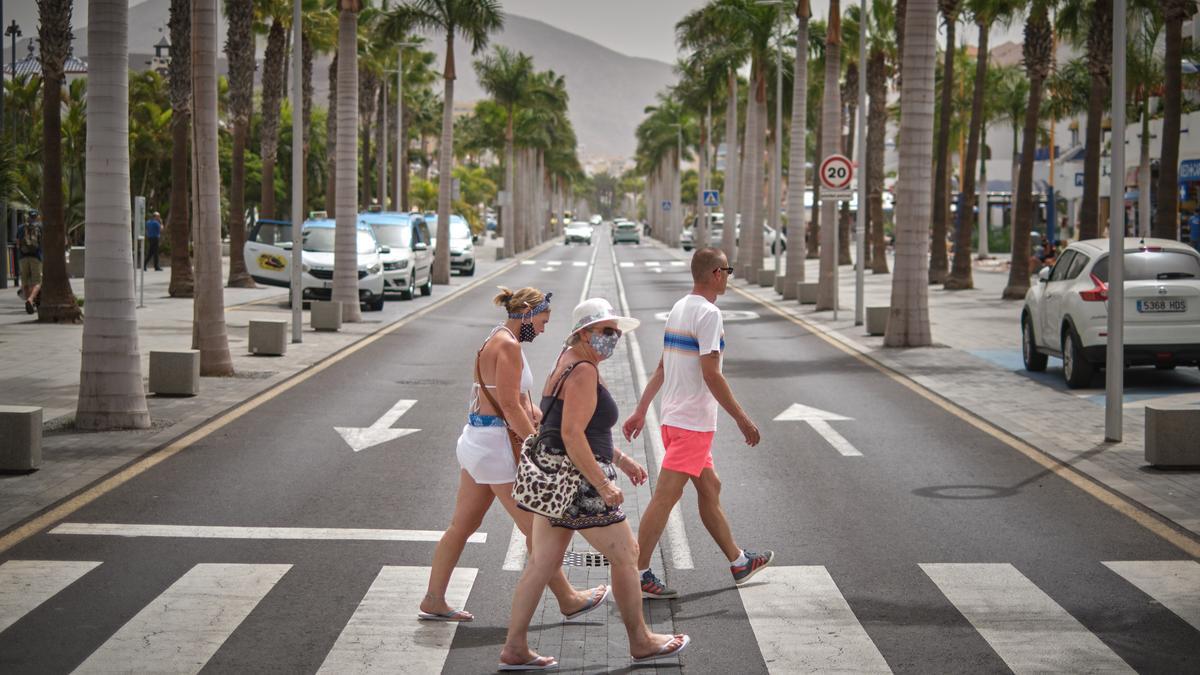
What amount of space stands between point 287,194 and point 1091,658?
69.3m

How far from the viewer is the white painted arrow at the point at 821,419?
1433cm

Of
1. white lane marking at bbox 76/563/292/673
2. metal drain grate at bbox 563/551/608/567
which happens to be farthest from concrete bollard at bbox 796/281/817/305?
metal drain grate at bbox 563/551/608/567

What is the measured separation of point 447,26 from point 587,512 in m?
43.4

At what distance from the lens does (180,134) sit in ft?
123

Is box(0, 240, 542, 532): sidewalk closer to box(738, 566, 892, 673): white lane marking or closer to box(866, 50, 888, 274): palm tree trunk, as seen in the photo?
box(738, 566, 892, 673): white lane marking

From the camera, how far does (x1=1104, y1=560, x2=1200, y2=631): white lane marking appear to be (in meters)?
8.26

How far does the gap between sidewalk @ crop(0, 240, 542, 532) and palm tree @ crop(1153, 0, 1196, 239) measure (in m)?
15.1

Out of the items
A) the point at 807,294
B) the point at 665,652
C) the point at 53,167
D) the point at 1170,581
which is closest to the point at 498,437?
the point at 665,652

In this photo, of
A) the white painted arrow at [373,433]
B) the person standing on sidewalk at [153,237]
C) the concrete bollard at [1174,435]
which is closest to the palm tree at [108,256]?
the white painted arrow at [373,433]

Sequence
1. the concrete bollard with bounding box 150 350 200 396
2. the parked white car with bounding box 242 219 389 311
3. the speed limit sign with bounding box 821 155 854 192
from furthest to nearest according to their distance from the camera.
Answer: the parked white car with bounding box 242 219 389 311 < the speed limit sign with bounding box 821 155 854 192 < the concrete bollard with bounding box 150 350 200 396

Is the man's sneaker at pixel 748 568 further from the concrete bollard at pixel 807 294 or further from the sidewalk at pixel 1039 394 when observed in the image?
the concrete bollard at pixel 807 294

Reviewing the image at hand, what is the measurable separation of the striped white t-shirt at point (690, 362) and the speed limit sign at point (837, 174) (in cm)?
2192

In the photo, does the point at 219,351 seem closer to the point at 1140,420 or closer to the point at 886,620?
the point at 1140,420

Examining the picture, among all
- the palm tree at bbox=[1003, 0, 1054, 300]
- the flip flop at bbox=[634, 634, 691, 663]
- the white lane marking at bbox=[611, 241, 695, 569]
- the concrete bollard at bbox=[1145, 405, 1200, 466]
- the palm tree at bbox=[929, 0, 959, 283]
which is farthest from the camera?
Result: the palm tree at bbox=[929, 0, 959, 283]
